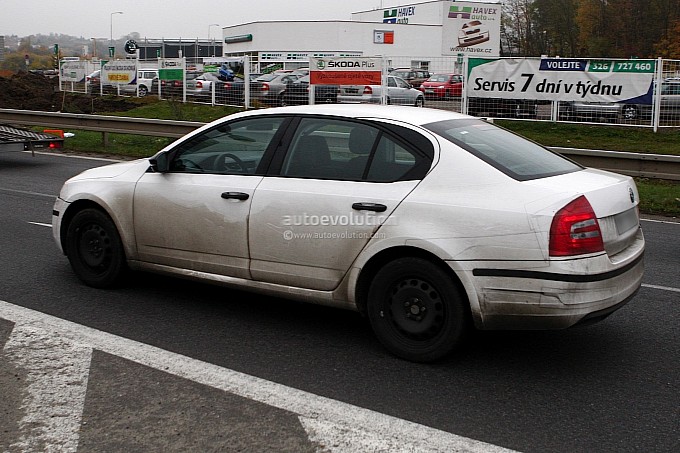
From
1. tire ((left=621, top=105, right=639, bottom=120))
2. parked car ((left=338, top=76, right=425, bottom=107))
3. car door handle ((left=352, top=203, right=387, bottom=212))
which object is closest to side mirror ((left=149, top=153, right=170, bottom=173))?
car door handle ((left=352, top=203, right=387, bottom=212))

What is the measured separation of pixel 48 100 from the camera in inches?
1229

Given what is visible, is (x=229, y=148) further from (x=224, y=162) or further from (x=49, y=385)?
(x=49, y=385)

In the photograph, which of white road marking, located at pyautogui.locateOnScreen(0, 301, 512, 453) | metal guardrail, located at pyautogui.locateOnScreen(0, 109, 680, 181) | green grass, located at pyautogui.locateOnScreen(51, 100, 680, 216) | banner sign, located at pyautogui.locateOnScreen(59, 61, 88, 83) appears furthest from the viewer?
banner sign, located at pyautogui.locateOnScreen(59, 61, 88, 83)

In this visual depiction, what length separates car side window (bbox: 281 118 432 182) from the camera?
16.7 ft

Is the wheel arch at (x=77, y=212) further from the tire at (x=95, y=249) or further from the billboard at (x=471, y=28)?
the billboard at (x=471, y=28)

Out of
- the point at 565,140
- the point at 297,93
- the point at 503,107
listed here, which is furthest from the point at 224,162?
the point at 297,93

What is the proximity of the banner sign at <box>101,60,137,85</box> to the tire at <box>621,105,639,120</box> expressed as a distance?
20585 millimetres

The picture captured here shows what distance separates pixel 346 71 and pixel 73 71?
18547 millimetres

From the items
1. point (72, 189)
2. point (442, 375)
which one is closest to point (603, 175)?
point (442, 375)

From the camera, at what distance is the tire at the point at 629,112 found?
18.0 meters

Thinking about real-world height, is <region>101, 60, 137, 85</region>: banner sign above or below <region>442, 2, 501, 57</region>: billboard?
below

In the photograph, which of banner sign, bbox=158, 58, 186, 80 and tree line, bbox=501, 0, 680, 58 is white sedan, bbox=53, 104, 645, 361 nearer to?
banner sign, bbox=158, 58, 186, 80

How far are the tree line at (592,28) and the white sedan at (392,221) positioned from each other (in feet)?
214

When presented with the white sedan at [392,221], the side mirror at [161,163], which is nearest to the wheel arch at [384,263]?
the white sedan at [392,221]
